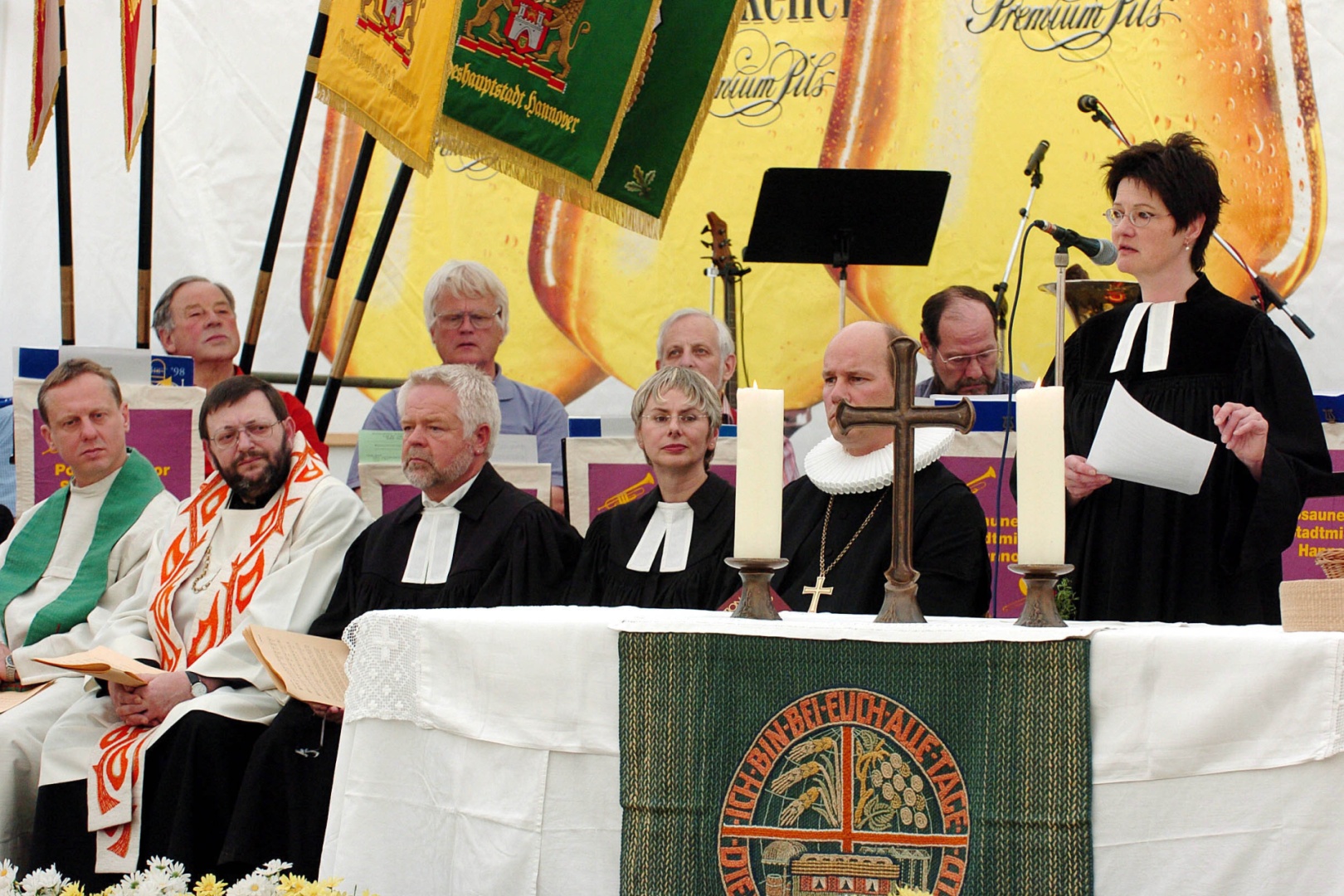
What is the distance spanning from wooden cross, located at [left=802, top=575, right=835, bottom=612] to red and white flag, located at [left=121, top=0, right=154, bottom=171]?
3738 mm

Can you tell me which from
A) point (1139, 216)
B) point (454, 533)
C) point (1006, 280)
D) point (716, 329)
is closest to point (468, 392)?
point (454, 533)

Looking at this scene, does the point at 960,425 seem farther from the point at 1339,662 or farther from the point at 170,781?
the point at 170,781

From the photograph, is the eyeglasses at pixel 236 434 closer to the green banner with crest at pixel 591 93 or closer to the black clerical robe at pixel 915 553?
the green banner with crest at pixel 591 93

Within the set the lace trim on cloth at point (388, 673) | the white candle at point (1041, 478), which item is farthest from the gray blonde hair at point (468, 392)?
the white candle at point (1041, 478)

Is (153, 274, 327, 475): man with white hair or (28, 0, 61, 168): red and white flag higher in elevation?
(28, 0, 61, 168): red and white flag

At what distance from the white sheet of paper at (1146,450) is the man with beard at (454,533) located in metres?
1.74

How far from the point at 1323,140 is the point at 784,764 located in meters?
5.30

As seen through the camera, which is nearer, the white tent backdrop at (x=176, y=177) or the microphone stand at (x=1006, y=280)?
the microphone stand at (x=1006, y=280)

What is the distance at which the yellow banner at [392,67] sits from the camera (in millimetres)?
4133

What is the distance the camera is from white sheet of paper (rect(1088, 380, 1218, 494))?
108 inches

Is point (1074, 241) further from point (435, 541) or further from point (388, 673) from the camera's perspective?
point (388, 673)

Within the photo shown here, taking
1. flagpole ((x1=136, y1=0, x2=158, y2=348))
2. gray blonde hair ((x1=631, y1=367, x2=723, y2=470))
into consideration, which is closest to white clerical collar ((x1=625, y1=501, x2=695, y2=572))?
gray blonde hair ((x1=631, y1=367, x2=723, y2=470))

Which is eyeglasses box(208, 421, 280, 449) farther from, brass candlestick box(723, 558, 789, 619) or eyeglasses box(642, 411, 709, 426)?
brass candlestick box(723, 558, 789, 619)

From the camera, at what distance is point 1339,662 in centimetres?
189
